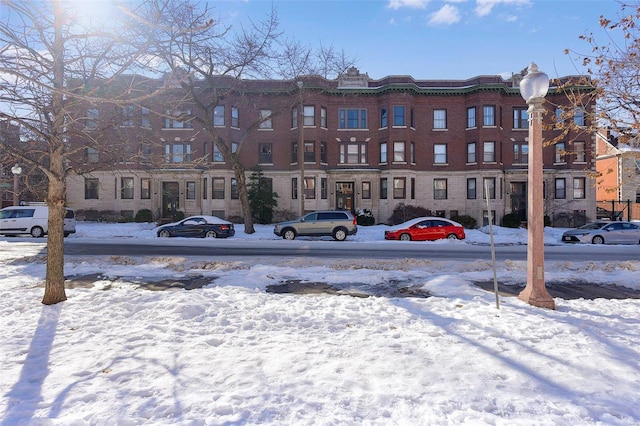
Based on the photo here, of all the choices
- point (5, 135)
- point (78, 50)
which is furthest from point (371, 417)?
point (5, 135)

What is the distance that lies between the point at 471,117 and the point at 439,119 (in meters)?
2.82

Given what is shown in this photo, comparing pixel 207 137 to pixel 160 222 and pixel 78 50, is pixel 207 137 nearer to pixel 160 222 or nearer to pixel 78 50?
pixel 160 222

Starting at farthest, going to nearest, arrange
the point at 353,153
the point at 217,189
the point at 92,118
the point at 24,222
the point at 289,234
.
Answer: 1. the point at 353,153
2. the point at 217,189
3. the point at 24,222
4. the point at 289,234
5. the point at 92,118

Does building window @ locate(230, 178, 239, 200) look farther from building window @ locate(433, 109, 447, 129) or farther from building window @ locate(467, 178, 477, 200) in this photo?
building window @ locate(467, 178, 477, 200)

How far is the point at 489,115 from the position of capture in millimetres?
32125

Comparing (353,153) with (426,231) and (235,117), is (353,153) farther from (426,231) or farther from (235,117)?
(426,231)

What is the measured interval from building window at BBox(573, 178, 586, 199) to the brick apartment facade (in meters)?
0.09

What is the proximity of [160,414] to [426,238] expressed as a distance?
1953cm

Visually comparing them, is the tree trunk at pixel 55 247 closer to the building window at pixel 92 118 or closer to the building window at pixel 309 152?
the building window at pixel 92 118

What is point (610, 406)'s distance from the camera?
10.3 feet

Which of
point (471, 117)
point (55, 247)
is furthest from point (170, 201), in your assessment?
point (471, 117)

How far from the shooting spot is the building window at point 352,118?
3319cm

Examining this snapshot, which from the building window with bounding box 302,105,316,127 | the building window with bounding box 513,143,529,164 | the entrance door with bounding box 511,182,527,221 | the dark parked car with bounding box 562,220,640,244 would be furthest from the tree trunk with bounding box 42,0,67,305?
the building window with bounding box 513,143,529,164

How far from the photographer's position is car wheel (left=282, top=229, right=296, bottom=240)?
21.5 m
